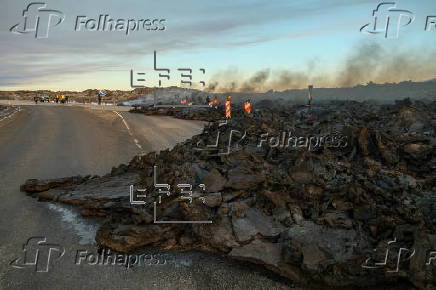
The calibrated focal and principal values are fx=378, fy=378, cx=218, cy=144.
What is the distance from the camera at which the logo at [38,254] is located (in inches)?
258

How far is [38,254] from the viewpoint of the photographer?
695 cm

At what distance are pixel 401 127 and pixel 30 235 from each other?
11.1m

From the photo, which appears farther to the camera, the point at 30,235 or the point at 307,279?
the point at 30,235

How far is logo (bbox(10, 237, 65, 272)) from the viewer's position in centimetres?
655

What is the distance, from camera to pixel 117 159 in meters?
15.5

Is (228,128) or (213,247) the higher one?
(228,128)

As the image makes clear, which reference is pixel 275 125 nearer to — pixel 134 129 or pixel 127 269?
pixel 127 269

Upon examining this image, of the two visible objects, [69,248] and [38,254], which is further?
[69,248]

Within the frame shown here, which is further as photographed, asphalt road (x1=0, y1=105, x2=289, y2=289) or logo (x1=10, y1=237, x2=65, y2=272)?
logo (x1=10, y1=237, x2=65, y2=272)

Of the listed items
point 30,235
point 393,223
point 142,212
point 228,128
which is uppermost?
point 228,128

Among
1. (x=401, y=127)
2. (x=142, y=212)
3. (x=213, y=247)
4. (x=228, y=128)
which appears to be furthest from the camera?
(x=401, y=127)

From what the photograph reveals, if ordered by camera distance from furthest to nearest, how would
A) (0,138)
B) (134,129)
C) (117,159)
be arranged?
(134,129) → (0,138) → (117,159)

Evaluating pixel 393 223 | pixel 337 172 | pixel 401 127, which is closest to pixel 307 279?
pixel 393 223

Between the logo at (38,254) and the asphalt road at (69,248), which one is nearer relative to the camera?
the asphalt road at (69,248)
